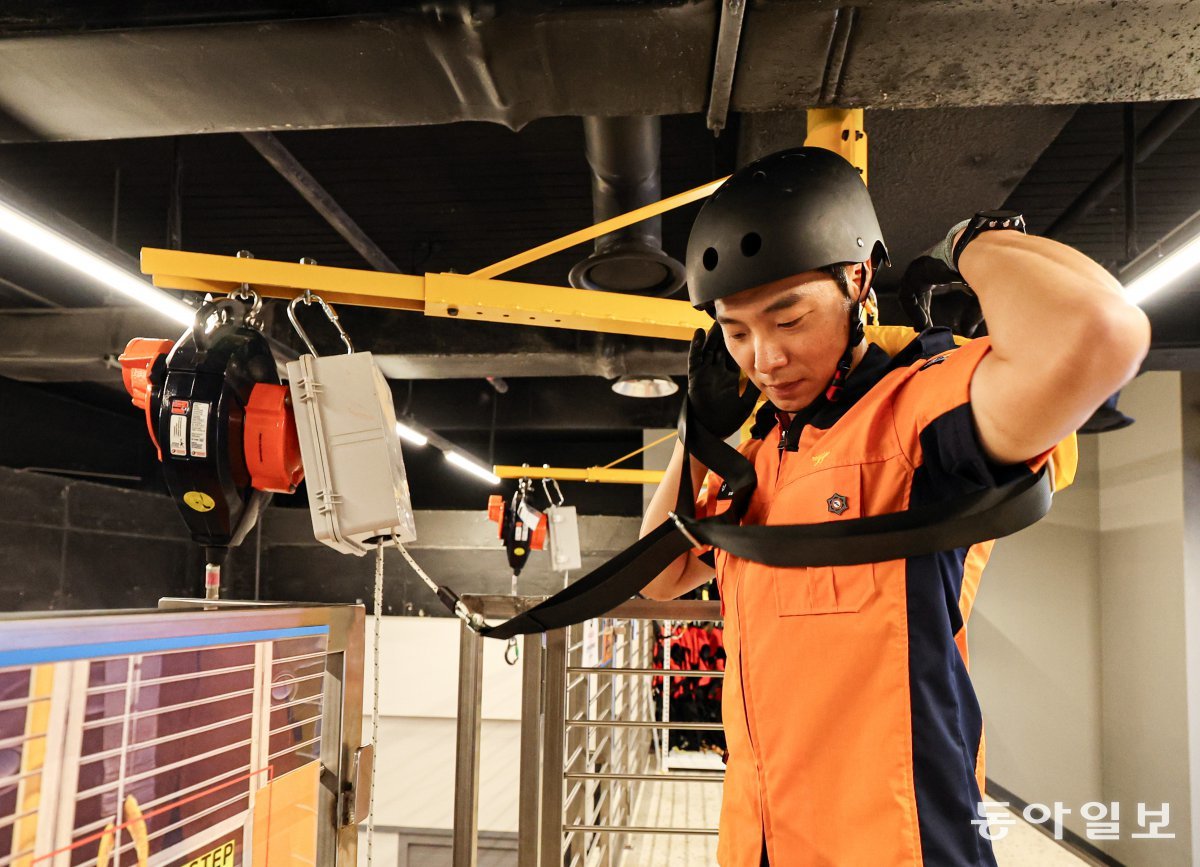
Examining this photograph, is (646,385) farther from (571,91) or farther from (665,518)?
(665,518)

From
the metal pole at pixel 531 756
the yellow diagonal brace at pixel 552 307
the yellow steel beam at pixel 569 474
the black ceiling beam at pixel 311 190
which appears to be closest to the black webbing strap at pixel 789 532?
the yellow diagonal brace at pixel 552 307

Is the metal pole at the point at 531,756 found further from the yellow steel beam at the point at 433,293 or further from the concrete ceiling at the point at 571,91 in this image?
the concrete ceiling at the point at 571,91

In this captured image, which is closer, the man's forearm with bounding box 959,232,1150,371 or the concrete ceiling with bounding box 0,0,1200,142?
the man's forearm with bounding box 959,232,1150,371

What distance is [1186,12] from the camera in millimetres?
1815

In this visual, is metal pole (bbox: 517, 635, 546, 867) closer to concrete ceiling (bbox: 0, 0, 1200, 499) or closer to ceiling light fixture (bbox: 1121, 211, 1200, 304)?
concrete ceiling (bbox: 0, 0, 1200, 499)

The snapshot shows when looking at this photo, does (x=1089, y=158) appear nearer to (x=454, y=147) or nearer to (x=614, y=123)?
(x=614, y=123)

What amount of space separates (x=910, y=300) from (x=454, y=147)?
155 inches

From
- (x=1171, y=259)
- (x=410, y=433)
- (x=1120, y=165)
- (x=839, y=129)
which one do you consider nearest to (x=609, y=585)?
(x=839, y=129)

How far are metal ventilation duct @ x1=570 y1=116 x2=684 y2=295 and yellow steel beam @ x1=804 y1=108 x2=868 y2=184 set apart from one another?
92 cm

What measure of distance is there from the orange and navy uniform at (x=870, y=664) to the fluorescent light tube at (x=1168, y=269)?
2.00m

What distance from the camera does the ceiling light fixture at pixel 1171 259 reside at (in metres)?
2.60

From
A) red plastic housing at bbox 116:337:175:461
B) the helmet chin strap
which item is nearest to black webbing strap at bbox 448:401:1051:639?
the helmet chin strap

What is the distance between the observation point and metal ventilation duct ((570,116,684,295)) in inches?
116

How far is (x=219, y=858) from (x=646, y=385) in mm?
5384
